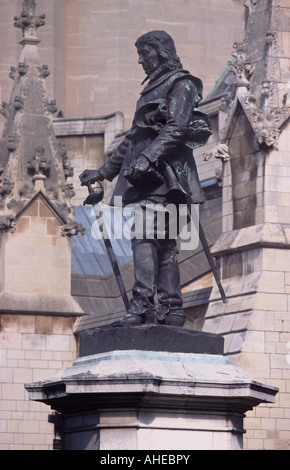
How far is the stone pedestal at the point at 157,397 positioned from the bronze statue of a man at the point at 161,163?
503mm

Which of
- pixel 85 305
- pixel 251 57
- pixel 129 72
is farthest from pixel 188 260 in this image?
pixel 129 72

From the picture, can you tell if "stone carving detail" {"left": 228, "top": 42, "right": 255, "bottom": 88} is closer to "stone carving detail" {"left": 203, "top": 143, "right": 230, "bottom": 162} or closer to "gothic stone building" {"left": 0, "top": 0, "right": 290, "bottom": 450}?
"gothic stone building" {"left": 0, "top": 0, "right": 290, "bottom": 450}

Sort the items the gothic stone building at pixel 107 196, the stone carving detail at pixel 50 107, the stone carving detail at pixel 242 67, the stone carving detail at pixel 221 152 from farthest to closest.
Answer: the stone carving detail at pixel 50 107
the stone carving detail at pixel 221 152
the stone carving detail at pixel 242 67
the gothic stone building at pixel 107 196

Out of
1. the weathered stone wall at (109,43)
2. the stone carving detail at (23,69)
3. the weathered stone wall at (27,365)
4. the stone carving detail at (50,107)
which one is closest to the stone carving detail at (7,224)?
the weathered stone wall at (27,365)

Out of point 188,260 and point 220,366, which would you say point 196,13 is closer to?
point 188,260

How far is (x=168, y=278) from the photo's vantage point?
626 inches

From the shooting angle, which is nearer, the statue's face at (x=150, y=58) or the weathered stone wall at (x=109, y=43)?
the statue's face at (x=150, y=58)

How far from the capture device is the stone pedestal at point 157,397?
48.6 feet

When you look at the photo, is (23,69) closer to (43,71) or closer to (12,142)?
(43,71)

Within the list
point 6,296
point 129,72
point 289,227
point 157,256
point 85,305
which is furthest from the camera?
point 129,72

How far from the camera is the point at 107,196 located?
40.9m

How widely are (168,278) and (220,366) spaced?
41.0 inches

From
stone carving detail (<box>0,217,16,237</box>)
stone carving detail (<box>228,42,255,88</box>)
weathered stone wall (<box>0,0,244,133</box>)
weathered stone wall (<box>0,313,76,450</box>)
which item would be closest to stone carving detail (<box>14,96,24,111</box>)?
stone carving detail (<box>0,217,16,237</box>)

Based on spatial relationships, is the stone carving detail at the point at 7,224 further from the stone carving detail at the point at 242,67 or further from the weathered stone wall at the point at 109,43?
the weathered stone wall at the point at 109,43
